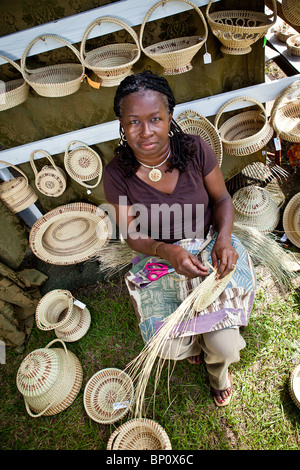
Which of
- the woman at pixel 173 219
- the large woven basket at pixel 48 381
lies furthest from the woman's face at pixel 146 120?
the large woven basket at pixel 48 381

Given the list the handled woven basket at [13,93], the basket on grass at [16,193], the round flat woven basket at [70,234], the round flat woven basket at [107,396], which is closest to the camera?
the handled woven basket at [13,93]

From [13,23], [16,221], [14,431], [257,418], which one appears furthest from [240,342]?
[13,23]

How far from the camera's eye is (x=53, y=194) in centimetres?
271

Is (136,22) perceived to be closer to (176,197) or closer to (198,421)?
(176,197)

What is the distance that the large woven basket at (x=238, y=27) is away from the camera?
1909 mm

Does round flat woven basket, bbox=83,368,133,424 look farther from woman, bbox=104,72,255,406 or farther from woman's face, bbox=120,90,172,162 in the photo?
woman's face, bbox=120,90,172,162

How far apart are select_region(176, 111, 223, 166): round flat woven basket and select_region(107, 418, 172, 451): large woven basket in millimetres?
1848

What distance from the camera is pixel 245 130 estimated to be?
8.81 ft

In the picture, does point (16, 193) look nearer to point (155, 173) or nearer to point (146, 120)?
point (155, 173)

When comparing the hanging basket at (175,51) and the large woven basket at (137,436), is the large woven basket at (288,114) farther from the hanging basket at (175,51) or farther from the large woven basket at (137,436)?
the large woven basket at (137,436)

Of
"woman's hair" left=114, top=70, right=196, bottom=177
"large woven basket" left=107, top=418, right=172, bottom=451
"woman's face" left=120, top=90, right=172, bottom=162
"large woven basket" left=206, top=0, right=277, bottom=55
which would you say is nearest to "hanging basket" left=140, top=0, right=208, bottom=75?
"large woven basket" left=206, top=0, right=277, bottom=55

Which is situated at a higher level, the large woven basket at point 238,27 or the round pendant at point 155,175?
the large woven basket at point 238,27

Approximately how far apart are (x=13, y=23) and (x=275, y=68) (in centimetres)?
363

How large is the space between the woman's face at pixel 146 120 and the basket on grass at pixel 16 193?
130 cm
